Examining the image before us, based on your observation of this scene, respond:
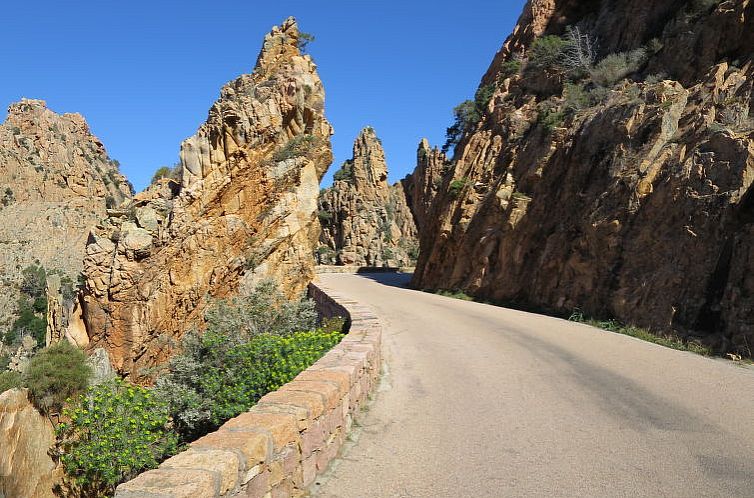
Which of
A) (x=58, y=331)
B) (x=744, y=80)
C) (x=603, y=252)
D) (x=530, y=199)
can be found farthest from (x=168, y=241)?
(x=744, y=80)

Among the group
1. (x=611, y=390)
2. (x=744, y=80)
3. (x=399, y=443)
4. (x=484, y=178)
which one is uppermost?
(x=744, y=80)

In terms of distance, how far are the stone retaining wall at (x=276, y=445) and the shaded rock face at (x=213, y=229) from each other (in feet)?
46.4

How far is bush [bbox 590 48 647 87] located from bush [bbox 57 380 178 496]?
18.6 m

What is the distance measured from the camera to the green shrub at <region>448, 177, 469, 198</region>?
22359mm

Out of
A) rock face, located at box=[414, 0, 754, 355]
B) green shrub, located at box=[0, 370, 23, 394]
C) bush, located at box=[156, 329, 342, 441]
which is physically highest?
rock face, located at box=[414, 0, 754, 355]

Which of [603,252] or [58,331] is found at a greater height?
[603,252]

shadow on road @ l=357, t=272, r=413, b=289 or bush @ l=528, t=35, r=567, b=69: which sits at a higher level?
bush @ l=528, t=35, r=567, b=69

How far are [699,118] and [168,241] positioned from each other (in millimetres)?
17552

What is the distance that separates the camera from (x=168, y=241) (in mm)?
18156

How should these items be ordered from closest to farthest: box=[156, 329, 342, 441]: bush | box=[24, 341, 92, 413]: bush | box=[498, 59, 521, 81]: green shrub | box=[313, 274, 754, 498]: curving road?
box=[313, 274, 754, 498]: curving road, box=[156, 329, 342, 441]: bush, box=[24, 341, 92, 413]: bush, box=[498, 59, 521, 81]: green shrub

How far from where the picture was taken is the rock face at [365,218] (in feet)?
161

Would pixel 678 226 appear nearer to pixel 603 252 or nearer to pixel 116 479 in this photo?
pixel 603 252

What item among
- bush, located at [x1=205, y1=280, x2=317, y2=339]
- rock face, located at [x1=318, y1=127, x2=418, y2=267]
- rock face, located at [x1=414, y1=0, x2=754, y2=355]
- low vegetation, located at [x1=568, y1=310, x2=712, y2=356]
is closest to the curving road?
low vegetation, located at [x1=568, y1=310, x2=712, y2=356]

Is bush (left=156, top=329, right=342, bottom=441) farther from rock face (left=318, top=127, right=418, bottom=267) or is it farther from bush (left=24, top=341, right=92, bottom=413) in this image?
rock face (left=318, top=127, right=418, bottom=267)
